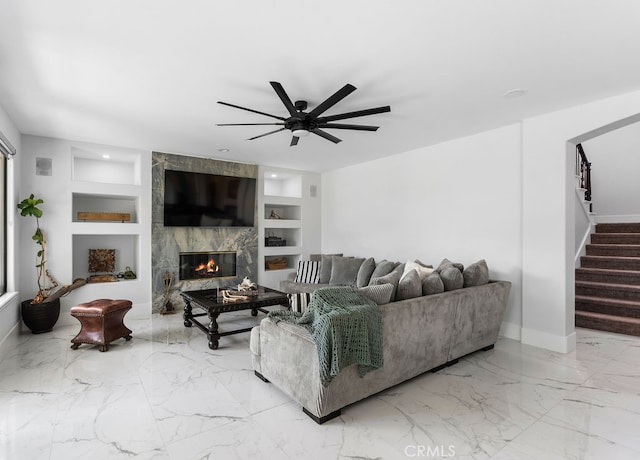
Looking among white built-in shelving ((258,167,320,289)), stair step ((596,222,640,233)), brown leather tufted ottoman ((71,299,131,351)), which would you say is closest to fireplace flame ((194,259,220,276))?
white built-in shelving ((258,167,320,289))

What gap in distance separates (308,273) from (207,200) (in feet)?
6.79

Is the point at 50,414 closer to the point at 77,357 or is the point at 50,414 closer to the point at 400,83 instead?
the point at 77,357

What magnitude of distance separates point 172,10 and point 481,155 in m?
3.76

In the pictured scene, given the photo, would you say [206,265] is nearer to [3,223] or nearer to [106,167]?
[106,167]

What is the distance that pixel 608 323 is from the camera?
13.8 feet

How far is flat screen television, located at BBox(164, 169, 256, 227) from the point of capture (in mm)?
5367

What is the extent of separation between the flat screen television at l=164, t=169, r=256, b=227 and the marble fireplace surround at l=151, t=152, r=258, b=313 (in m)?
0.09

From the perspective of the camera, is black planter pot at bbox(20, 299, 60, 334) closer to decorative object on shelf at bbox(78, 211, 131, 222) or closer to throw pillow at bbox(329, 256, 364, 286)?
decorative object on shelf at bbox(78, 211, 131, 222)

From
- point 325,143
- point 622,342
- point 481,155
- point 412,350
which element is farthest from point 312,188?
point 622,342

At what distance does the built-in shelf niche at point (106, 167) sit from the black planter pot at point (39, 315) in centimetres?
192

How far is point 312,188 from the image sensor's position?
6.97 metres

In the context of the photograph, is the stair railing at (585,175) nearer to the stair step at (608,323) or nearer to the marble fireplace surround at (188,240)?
the stair step at (608,323)

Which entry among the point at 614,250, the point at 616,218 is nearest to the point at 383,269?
the point at 614,250

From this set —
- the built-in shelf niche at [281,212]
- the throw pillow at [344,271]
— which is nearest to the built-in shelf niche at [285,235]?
the built-in shelf niche at [281,212]
